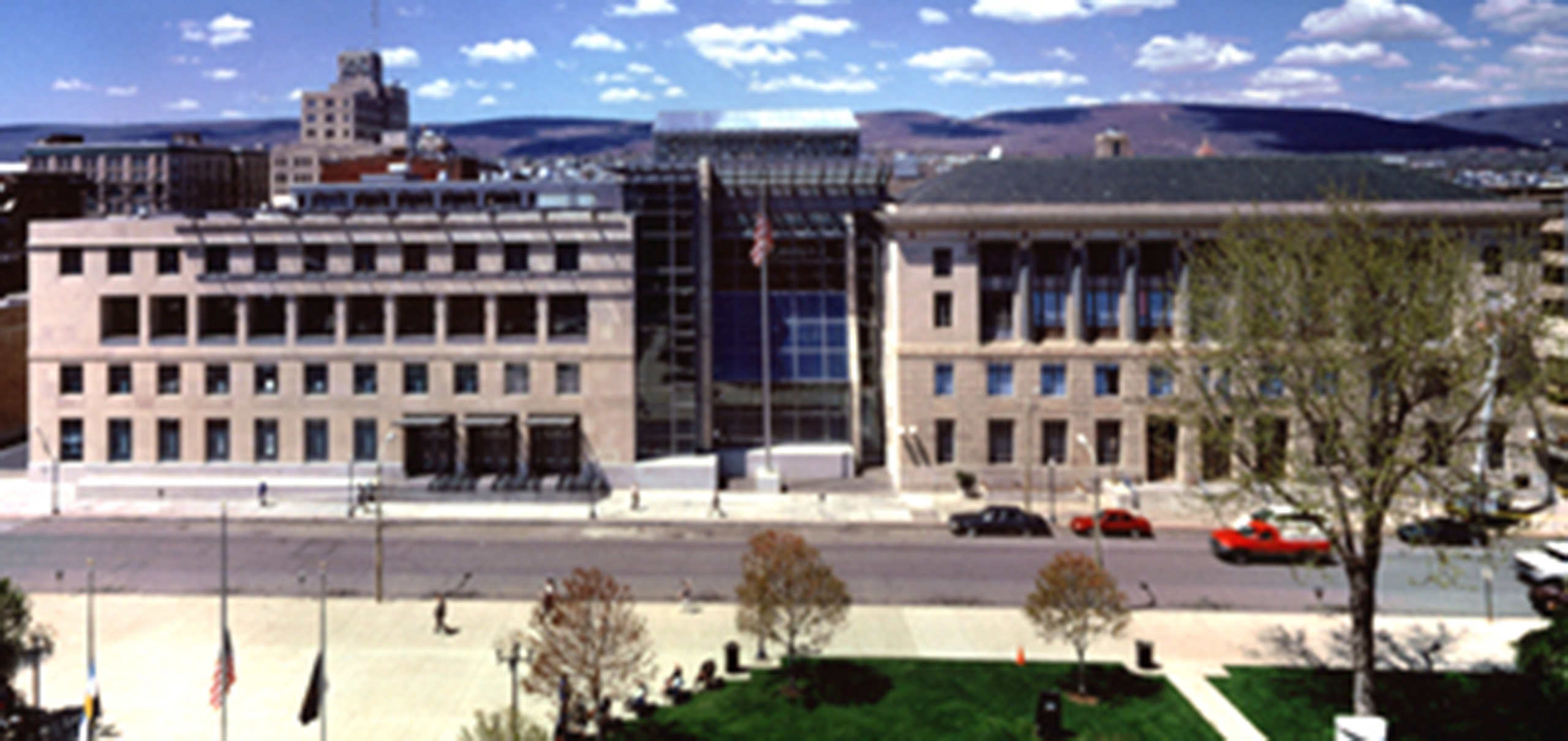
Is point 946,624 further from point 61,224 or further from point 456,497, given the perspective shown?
point 61,224

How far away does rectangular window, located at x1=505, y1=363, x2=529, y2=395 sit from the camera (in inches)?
2598

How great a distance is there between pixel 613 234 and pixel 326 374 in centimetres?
1951

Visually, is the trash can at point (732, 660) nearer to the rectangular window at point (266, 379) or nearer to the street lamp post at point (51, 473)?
the rectangular window at point (266, 379)

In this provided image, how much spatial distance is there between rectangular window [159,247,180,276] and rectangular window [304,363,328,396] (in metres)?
10.2

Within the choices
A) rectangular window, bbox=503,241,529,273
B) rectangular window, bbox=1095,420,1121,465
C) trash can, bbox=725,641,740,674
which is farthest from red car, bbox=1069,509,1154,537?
rectangular window, bbox=503,241,529,273

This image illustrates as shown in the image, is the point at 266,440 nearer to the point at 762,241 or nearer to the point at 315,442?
the point at 315,442

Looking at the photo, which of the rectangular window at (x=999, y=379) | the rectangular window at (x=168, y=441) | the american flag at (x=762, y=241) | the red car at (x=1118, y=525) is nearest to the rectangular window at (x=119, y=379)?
the rectangular window at (x=168, y=441)

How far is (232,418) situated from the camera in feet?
218

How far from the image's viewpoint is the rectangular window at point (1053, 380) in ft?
211

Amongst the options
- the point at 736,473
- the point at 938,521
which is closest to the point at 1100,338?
the point at 938,521

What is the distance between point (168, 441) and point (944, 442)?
156ft

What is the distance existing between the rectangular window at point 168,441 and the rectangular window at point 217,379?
9.63ft

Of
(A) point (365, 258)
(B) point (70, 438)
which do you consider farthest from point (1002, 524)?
(B) point (70, 438)

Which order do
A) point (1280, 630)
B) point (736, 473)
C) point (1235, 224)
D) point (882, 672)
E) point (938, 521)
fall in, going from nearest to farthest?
1. point (882, 672)
2. point (1280, 630)
3. point (1235, 224)
4. point (938, 521)
5. point (736, 473)
